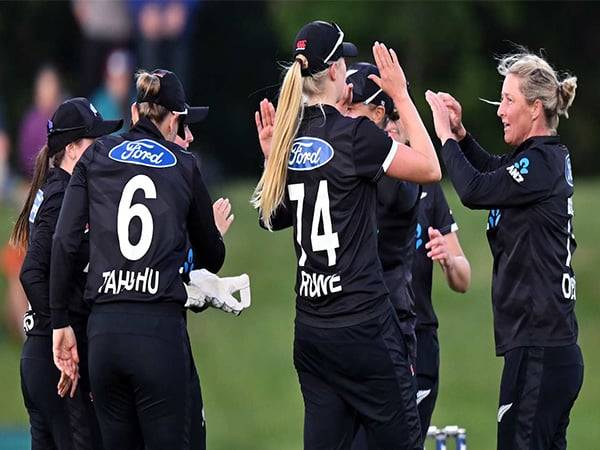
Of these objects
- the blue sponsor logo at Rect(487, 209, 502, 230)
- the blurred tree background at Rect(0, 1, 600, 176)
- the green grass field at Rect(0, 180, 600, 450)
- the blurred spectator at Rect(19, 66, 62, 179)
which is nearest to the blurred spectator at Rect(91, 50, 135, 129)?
the blurred spectator at Rect(19, 66, 62, 179)

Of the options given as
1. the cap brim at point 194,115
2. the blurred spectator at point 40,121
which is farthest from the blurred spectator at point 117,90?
the cap brim at point 194,115

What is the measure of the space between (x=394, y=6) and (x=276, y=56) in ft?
6.44

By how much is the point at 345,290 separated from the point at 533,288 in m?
0.83

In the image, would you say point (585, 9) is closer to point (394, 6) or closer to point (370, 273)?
point (394, 6)

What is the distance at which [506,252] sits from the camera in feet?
19.2

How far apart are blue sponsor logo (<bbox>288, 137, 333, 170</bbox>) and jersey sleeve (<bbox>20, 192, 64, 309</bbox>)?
1.11m

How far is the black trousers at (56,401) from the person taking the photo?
6020 millimetres

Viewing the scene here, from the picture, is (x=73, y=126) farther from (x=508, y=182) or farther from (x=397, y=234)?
(x=508, y=182)

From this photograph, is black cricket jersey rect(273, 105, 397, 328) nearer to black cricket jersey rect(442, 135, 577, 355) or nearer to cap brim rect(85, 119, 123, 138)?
black cricket jersey rect(442, 135, 577, 355)

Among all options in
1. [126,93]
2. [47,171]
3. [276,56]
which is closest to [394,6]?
[276,56]

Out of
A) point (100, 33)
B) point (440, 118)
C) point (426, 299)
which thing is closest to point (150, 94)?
point (440, 118)

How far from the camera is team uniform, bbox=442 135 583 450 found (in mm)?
5750

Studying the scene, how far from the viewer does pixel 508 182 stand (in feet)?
18.9

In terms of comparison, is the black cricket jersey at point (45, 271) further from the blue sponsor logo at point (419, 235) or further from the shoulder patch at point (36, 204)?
the blue sponsor logo at point (419, 235)
